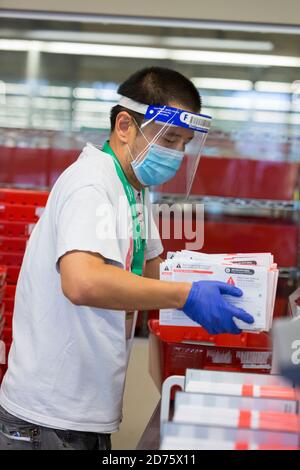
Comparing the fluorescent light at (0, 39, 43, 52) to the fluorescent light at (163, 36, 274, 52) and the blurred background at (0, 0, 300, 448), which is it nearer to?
the blurred background at (0, 0, 300, 448)

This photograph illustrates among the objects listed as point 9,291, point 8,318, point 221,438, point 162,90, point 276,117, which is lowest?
point 8,318

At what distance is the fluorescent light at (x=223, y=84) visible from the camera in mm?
6512

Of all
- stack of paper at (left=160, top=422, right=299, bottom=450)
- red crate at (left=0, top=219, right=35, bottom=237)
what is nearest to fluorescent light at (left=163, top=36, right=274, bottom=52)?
red crate at (left=0, top=219, right=35, bottom=237)

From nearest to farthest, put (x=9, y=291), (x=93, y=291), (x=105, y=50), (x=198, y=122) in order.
→ (x=93, y=291) < (x=198, y=122) < (x=9, y=291) < (x=105, y=50)

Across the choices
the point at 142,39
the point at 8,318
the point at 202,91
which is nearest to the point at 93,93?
the point at 142,39

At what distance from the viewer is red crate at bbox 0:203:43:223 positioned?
4.23m

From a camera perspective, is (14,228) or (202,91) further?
(202,91)

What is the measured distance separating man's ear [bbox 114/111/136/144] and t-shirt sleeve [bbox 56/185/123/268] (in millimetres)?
320

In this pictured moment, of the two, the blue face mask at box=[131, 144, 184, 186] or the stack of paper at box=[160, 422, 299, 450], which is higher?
the blue face mask at box=[131, 144, 184, 186]

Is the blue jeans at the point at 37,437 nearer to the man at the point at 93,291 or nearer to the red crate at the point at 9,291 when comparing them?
the man at the point at 93,291

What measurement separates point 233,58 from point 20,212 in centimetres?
302

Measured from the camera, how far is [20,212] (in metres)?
4.24

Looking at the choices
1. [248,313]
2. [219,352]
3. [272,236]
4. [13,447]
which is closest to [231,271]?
[248,313]

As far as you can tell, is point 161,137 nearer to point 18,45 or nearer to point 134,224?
point 134,224
